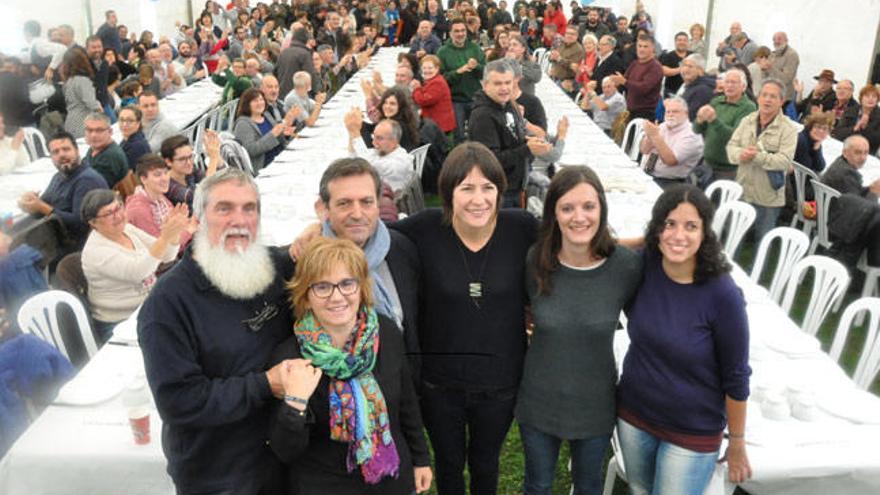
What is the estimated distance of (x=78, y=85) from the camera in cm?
635

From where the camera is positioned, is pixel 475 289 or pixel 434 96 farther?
pixel 434 96

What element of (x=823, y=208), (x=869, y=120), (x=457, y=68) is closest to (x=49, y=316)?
(x=823, y=208)

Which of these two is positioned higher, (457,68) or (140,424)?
(457,68)

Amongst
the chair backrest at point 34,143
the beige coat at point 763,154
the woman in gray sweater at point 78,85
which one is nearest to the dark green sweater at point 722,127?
the beige coat at point 763,154

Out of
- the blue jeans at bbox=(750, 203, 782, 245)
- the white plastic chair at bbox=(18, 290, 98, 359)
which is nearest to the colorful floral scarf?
the white plastic chair at bbox=(18, 290, 98, 359)

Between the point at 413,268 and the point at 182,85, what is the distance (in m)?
8.66

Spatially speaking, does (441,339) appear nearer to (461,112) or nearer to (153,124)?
(153,124)

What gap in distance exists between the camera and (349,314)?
1870 mm

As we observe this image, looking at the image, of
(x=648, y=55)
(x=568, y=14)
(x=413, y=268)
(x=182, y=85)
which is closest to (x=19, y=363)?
(x=413, y=268)

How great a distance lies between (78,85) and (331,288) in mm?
5531

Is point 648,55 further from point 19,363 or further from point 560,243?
point 19,363

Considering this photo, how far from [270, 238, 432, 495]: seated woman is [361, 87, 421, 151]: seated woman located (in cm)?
380

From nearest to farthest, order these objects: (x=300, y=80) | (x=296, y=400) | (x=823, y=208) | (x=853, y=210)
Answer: (x=296, y=400) < (x=853, y=210) < (x=823, y=208) < (x=300, y=80)

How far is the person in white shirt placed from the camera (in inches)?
219
